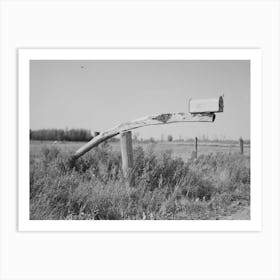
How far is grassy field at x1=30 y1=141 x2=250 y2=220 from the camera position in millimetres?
4961

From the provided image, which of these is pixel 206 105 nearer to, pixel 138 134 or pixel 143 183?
pixel 138 134

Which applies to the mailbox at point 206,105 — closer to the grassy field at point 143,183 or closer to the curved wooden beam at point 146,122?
the curved wooden beam at point 146,122

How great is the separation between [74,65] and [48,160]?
105 cm


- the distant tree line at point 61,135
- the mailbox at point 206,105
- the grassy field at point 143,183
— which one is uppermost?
the mailbox at point 206,105

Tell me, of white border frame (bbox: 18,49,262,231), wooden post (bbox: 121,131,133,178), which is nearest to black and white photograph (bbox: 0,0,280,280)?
white border frame (bbox: 18,49,262,231)

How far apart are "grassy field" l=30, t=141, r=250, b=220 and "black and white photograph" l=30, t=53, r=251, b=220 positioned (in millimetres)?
11

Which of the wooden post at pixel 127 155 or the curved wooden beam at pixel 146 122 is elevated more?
the curved wooden beam at pixel 146 122

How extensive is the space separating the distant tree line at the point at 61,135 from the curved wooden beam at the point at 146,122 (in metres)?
0.10
